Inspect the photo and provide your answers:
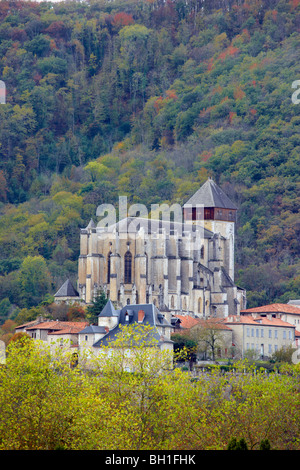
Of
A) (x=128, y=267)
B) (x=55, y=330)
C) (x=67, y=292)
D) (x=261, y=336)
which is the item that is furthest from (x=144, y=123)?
(x=55, y=330)

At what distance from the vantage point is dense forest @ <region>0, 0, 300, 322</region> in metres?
121

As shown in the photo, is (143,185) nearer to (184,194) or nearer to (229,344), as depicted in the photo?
(184,194)

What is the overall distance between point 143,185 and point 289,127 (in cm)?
2048

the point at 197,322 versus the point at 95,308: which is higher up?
the point at 95,308

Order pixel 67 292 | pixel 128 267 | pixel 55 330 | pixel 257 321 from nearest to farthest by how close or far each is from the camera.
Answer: pixel 55 330 < pixel 257 321 < pixel 67 292 < pixel 128 267

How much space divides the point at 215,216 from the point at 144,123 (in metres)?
64.4

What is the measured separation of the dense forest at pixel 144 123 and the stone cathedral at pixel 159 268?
30.5 ft

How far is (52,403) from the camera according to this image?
4728 cm

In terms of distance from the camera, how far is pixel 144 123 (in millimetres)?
164625

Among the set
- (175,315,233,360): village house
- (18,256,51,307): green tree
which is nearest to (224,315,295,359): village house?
(175,315,233,360): village house

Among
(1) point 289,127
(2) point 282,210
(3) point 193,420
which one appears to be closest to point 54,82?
(1) point 289,127

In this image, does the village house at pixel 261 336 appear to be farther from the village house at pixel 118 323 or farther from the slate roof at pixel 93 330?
the slate roof at pixel 93 330

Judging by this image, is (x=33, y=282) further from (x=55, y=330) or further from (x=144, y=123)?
(x=144, y=123)

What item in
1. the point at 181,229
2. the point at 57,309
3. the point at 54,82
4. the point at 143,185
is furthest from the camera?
the point at 54,82
